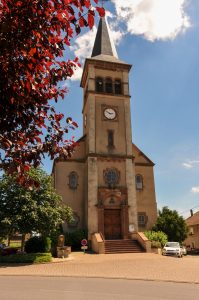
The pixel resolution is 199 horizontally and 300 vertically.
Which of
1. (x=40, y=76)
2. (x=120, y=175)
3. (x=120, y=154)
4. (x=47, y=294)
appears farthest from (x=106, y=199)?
(x=40, y=76)

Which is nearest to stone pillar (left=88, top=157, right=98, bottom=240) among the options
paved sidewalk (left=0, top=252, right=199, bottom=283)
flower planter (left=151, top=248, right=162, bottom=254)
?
flower planter (left=151, top=248, right=162, bottom=254)

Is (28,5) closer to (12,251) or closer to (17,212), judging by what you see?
(17,212)

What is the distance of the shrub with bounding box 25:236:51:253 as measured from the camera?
1019 inches

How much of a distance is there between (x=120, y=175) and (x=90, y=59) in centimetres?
1315

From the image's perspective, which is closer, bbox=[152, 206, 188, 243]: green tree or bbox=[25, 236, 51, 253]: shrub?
bbox=[25, 236, 51, 253]: shrub

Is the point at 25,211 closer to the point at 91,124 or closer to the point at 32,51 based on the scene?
the point at 91,124

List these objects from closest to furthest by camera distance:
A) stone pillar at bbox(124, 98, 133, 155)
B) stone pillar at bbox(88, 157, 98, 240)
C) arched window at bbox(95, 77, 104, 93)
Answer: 1. stone pillar at bbox(88, 157, 98, 240)
2. stone pillar at bbox(124, 98, 133, 155)
3. arched window at bbox(95, 77, 104, 93)

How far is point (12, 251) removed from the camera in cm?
3012

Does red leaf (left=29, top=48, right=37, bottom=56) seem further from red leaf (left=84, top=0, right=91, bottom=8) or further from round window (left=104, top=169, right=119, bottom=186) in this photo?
round window (left=104, top=169, right=119, bottom=186)

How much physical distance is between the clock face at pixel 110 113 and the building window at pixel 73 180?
699 centimetres

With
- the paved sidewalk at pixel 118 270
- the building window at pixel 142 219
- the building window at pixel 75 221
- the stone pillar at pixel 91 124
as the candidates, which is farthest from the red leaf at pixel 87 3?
the building window at pixel 142 219

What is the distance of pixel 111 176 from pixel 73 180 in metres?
4.04

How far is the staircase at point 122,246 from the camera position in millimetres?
27120

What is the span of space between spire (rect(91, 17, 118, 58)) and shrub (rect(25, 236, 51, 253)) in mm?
22666
